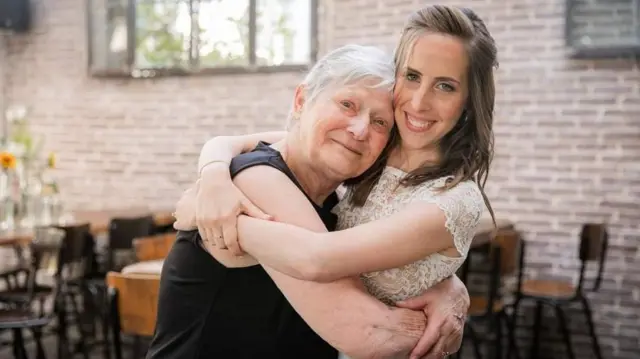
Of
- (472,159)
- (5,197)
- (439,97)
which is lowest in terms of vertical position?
(5,197)

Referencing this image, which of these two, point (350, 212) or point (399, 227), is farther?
point (350, 212)

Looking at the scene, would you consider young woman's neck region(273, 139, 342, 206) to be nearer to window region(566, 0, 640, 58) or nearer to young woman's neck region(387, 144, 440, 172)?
young woman's neck region(387, 144, 440, 172)

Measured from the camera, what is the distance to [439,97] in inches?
56.4

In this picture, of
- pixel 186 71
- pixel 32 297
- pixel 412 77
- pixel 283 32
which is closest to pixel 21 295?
pixel 32 297

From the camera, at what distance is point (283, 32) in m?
5.86

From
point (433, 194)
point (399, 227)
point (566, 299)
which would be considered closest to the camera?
point (399, 227)

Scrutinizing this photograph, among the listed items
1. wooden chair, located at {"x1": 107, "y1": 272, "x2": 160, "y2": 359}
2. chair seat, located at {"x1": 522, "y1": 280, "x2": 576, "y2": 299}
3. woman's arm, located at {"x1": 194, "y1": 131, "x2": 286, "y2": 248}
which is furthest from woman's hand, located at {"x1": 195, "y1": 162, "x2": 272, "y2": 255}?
chair seat, located at {"x1": 522, "y1": 280, "x2": 576, "y2": 299}

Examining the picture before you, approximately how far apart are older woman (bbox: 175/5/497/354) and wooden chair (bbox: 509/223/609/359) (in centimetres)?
316

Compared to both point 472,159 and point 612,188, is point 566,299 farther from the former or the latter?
point 472,159

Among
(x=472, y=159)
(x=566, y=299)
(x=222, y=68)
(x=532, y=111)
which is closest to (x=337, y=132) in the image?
(x=472, y=159)

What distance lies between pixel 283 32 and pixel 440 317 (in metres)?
4.76

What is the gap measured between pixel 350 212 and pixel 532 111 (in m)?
3.79

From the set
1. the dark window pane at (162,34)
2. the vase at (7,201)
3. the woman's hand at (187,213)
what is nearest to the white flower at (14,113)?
the dark window pane at (162,34)

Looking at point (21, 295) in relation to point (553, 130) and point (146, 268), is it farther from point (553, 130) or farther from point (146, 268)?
point (553, 130)
